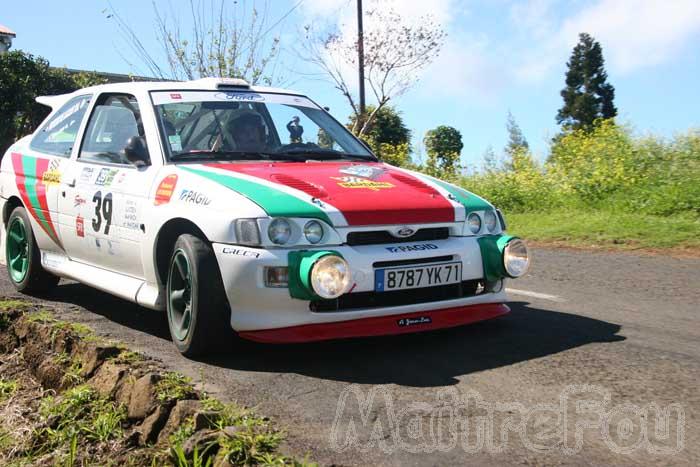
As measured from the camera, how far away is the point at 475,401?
3602mm

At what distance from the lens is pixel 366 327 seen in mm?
4383

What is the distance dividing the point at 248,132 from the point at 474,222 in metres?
1.70

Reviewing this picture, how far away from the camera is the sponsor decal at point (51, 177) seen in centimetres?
608

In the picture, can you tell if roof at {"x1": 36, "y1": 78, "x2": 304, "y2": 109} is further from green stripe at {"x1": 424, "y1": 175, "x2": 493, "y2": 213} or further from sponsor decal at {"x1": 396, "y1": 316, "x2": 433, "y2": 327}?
sponsor decal at {"x1": 396, "y1": 316, "x2": 433, "y2": 327}

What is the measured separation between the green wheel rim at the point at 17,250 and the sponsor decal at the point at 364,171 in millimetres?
2958

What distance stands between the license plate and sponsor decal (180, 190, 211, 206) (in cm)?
101

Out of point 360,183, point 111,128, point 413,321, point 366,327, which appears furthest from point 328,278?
point 111,128

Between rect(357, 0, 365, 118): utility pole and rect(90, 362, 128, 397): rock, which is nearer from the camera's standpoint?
rect(90, 362, 128, 397): rock

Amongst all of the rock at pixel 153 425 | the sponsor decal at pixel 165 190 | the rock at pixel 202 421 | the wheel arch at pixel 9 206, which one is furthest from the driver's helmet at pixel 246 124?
the rock at pixel 202 421

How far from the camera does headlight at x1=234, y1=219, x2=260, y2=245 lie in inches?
166

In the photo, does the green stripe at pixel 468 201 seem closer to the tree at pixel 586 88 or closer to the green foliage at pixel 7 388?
the green foliage at pixel 7 388

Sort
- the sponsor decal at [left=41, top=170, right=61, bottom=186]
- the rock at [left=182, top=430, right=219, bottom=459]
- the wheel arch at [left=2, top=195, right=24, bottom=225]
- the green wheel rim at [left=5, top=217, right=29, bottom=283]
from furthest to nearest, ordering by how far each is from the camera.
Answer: the wheel arch at [left=2, top=195, right=24, bottom=225]
the green wheel rim at [left=5, top=217, right=29, bottom=283]
the sponsor decal at [left=41, top=170, right=61, bottom=186]
the rock at [left=182, top=430, right=219, bottom=459]

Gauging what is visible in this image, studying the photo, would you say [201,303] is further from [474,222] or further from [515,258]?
[515,258]

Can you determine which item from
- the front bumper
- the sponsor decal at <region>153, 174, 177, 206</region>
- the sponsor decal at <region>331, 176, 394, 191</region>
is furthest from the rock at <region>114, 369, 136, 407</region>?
the sponsor decal at <region>331, 176, 394, 191</region>
